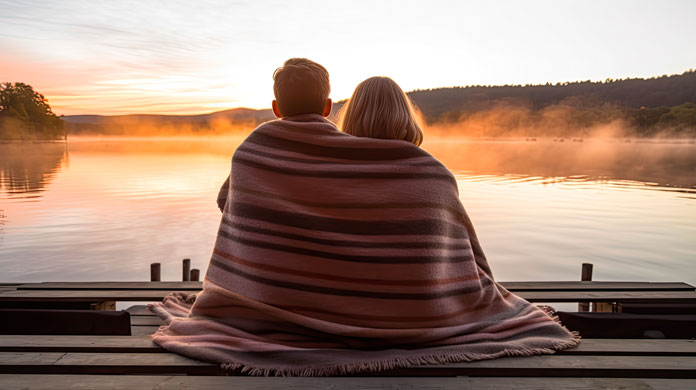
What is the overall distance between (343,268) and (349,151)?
0.53 metres

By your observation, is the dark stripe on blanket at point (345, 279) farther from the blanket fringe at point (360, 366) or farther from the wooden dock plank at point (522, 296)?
the wooden dock plank at point (522, 296)

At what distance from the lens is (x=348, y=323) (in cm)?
207

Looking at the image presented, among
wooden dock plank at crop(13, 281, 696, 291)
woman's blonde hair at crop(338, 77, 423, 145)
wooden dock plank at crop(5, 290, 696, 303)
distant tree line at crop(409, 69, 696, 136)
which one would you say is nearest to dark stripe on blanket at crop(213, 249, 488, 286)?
woman's blonde hair at crop(338, 77, 423, 145)

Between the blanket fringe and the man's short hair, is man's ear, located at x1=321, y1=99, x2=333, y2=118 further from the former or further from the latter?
the blanket fringe

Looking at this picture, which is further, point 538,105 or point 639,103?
point 538,105

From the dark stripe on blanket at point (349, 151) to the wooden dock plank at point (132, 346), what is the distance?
42.6 inches

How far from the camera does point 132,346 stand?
2.13 m

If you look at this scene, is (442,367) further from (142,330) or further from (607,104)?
(607,104)

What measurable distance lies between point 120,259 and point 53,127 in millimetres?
94856

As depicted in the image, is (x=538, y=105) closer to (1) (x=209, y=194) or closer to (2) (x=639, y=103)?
(2) (x=639, y=103)

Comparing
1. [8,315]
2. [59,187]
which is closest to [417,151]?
[8,315]

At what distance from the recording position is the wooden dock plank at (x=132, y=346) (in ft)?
6.93

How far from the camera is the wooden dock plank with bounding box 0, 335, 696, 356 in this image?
2111mm

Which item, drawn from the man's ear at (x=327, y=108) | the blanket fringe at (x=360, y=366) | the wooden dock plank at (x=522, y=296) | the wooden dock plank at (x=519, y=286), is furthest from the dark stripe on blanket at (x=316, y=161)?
the wooden dock plank at (x=519, y=286)
